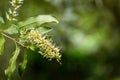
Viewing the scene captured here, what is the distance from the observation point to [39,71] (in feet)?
16.0

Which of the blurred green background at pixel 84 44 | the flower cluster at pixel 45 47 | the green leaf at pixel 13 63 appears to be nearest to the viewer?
the flower cluster at pixel 45 47

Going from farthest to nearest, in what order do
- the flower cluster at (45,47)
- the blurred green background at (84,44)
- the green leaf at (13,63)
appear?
the blurred green background at (84,44) < the green leaf at (13,63) < the flower cluster at (45,47)

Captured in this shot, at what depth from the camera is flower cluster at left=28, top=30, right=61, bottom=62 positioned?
5.35ft

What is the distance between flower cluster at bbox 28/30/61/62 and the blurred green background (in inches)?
104

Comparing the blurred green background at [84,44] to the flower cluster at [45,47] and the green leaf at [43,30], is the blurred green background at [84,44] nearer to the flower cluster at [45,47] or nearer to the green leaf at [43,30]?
the green leaf at [43,30]

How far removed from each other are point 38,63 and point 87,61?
56 centimetres

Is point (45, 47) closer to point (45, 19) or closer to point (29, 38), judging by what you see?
point (29, 38)

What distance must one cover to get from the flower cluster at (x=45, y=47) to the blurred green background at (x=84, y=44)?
265 cm

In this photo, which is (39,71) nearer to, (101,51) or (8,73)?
(101,51)

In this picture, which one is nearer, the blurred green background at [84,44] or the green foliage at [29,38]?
the green foliage at [29,38]

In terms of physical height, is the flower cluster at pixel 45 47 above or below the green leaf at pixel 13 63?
above

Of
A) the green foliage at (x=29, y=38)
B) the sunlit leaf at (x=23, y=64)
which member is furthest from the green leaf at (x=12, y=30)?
the sunlit leaf at (x=23, y=64)

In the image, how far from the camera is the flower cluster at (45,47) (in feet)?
5.35

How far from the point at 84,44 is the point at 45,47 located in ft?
10.3
